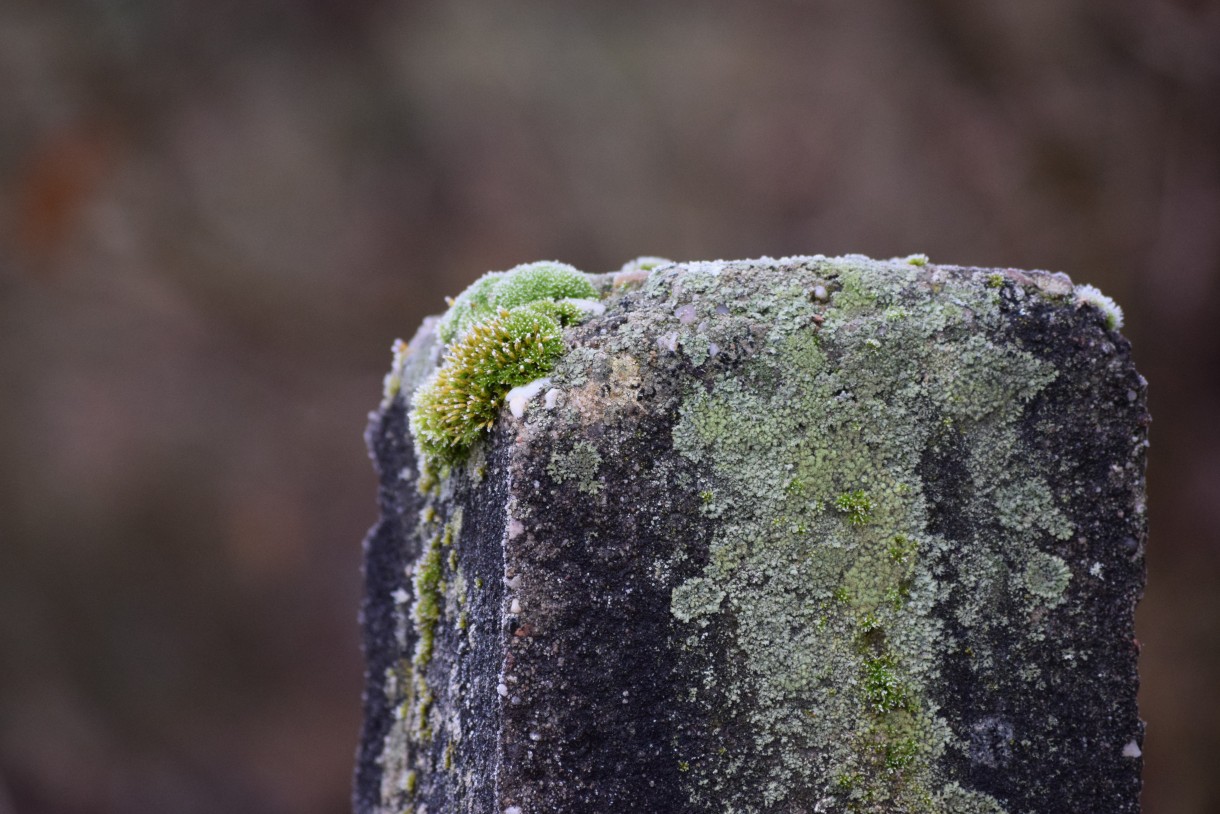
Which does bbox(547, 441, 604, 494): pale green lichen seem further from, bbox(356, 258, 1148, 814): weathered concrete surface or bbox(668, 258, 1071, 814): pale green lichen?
bbox(668, 258, 1071, 814): pale green lichen

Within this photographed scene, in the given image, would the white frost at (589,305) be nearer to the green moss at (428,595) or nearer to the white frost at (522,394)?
the white frost at (522,394)

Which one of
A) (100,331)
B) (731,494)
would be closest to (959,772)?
(731,494)

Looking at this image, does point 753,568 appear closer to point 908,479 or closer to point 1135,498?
point 908,479

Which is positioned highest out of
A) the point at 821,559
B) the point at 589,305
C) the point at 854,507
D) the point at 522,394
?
the point at 589,305

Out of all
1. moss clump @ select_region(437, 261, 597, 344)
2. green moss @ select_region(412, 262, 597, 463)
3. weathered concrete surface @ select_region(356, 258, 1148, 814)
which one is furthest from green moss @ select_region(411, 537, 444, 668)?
moss clump @ select_region(437, 261, 597, 344)

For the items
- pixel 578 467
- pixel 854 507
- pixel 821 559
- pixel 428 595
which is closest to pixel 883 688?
pixel 821 559

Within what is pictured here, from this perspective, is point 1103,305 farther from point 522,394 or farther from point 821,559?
point 522,394
